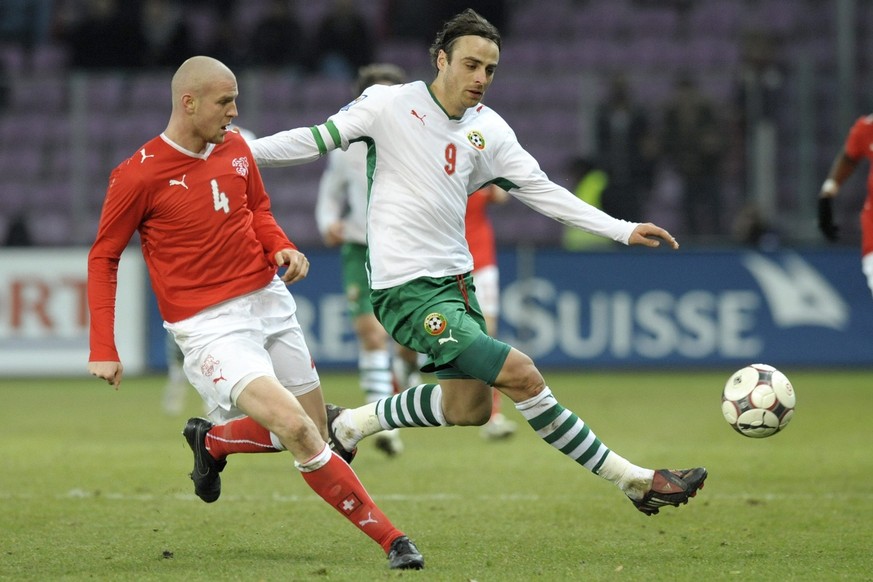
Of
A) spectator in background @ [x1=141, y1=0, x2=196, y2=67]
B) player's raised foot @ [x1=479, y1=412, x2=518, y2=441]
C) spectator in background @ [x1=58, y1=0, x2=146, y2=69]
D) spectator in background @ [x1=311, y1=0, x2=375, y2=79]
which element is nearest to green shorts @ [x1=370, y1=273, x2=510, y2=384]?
player's raised foot @ [x1=479, y1=412, x2=518, y2=441]

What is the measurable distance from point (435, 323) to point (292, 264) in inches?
27.8

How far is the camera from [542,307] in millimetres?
14852

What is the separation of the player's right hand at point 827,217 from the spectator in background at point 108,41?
1107cm

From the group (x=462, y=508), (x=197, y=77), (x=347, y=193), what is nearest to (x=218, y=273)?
(x=197, y=77)

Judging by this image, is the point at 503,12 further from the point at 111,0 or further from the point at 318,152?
the point at 318,152

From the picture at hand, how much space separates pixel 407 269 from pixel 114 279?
1.22 metres

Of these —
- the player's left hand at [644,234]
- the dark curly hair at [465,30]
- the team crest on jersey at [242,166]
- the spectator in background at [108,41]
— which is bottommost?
the player's left hand at [644,234]

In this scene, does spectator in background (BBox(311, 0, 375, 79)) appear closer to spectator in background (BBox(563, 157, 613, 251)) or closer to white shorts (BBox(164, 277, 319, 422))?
spectator in background (BBox(563, 157, 613, 251))

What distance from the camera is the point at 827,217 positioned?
8695mm

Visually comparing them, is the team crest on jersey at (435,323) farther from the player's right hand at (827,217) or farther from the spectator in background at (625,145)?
the spectator in background at (625,145)

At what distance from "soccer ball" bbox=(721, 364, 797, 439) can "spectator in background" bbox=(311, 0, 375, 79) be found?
11.6 meters

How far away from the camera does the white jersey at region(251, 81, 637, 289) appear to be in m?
6.07

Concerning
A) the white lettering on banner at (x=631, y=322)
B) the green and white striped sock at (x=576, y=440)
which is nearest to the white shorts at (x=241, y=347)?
the green and white striped sock at (x=576, y=440)

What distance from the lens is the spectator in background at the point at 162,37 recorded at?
17.6 meters
